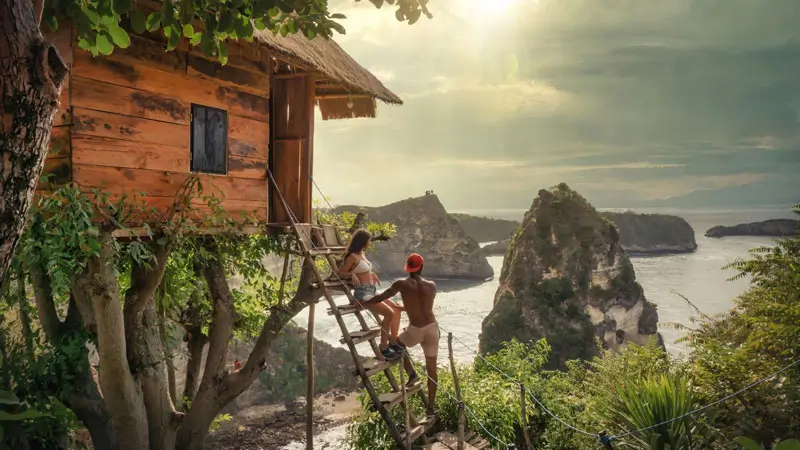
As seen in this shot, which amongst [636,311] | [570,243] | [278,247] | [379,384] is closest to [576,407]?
[379,384]

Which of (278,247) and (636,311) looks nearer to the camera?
(278,247)

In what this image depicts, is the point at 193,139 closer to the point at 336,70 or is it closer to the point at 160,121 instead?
the point at 160,121

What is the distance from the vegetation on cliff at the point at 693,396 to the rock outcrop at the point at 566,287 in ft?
101

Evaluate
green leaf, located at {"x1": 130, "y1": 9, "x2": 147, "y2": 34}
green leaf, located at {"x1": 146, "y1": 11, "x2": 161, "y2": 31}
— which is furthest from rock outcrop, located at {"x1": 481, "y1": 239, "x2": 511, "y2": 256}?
green leaf, located at {"x1": 130, "y1": 9, "x2": 147, "y2": 34}

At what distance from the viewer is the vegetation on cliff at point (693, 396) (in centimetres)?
683

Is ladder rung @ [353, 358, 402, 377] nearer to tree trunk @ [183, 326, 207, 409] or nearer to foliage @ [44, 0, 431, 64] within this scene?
foliage @ [44, 0, 431, 64]

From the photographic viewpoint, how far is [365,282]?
8.33 meters

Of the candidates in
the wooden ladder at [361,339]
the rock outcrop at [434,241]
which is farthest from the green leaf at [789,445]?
the rock outcrop at [434,241]

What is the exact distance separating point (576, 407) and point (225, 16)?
10.5 metres

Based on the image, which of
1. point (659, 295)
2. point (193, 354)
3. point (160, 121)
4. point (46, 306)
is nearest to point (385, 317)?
point (160, 121)

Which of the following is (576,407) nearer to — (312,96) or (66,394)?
(312,96)

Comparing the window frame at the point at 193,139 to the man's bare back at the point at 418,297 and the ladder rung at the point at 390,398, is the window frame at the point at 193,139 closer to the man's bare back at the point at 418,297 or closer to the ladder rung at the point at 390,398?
the man's bare back at the point at 418,297

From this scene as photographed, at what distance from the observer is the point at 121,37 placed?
3.43 metres

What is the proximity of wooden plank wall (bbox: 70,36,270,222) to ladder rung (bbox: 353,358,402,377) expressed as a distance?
3167mm
